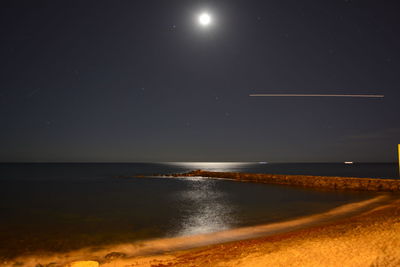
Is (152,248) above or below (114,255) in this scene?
below

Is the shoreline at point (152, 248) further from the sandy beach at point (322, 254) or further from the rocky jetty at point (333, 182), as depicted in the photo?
the rocky jetty at point (333, 182)

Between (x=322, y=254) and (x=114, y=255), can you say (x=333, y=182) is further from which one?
(x=114, y=255)

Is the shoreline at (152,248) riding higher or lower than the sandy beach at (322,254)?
lower

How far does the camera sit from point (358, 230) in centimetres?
888

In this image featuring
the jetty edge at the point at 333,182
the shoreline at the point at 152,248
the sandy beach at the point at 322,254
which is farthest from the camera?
the jetty edge at the point at 333,182

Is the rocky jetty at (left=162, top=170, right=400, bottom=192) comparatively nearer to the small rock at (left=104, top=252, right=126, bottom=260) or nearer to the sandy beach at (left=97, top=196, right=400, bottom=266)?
the sandy beach at (left=97, top=196, right=400, bottom=266)

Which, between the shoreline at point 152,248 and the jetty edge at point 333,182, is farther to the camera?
the jetty edge at point 333,182

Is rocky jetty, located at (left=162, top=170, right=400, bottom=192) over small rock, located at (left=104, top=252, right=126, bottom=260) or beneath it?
over

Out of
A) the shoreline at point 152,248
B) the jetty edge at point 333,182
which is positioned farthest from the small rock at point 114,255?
the jetty edge at point 333,182

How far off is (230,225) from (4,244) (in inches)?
438

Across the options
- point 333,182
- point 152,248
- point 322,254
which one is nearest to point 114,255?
point 152,248

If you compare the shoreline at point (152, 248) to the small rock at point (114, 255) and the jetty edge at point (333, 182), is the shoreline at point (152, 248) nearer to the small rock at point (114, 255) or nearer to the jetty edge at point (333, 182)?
the small rock at point (114, 255)

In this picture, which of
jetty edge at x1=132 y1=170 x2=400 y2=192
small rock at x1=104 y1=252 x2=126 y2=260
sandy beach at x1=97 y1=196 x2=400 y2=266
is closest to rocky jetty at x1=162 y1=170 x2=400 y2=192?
jetty edge at x1=132 y1=170 x2=400 y2=192

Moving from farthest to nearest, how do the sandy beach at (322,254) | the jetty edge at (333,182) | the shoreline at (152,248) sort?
the jetty edge at (333,182) < the shoreline at (152,248) < the sandy beach at (322,254)
